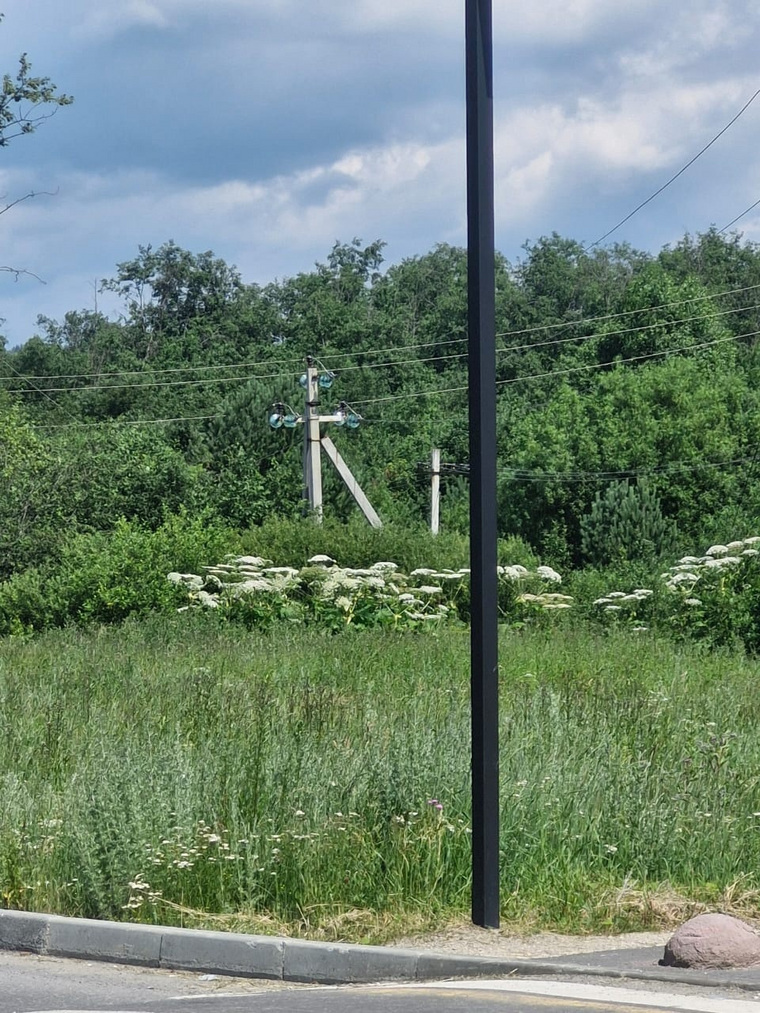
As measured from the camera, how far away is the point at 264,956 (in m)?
6.29

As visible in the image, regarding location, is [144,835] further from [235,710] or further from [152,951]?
[235,710]

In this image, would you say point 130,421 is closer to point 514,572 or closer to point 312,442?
point 312,442

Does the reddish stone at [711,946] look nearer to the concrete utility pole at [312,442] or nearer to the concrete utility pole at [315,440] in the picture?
the concrete utility pole at [315,440]

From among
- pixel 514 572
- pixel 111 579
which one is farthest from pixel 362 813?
pixel 111 579

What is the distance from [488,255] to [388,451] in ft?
202

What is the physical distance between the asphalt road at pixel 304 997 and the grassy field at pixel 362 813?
652mm

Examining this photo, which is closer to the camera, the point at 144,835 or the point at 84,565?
the point at 144,835

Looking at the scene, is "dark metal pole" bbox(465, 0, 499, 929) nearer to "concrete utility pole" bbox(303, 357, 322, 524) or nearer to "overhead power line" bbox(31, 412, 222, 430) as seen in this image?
"concrete utility pole" bbox(303, 357, 322, 524)

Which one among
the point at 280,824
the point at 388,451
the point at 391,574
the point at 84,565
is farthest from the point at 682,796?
the point at 388,451

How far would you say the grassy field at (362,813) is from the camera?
276 inches

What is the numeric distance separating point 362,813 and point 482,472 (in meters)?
2.20

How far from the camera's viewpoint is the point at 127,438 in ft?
181

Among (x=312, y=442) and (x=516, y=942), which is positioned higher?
(x=312, y=442)

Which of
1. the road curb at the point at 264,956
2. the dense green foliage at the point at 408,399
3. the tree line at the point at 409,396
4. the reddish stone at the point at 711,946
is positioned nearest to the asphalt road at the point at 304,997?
the road curb at the point at 264,956
